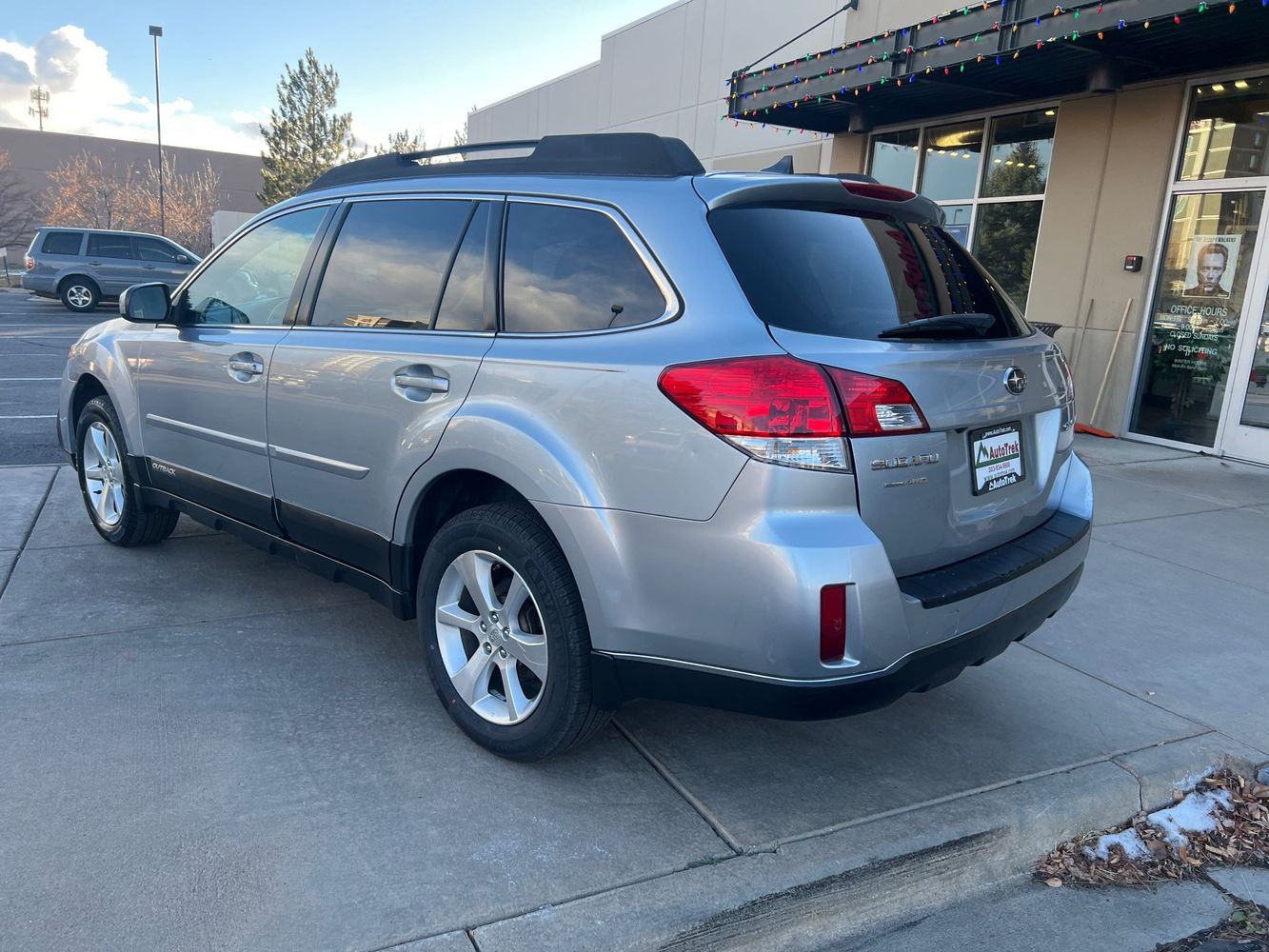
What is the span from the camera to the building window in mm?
10250

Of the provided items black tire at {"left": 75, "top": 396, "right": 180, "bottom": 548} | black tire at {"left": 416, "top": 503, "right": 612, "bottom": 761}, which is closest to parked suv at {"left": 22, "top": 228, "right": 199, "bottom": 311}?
black tire at {"left": 75, "top": 396, "right": 180, "bottom": 548}

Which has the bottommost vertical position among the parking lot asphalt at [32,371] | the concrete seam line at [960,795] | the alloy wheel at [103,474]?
the parking lot asphalt at [32,371]

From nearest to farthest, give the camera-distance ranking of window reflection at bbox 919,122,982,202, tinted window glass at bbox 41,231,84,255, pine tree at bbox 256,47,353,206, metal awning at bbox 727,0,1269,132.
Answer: metal awning at bbox 727,0,1269,132 < window reflection at bbox 919,122,982,202 < tinted window glass at bbox 41,231,84,255 < pine tree at bbox 256,47,353,206

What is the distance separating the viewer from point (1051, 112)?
993cm

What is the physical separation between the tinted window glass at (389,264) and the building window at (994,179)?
28.3ft

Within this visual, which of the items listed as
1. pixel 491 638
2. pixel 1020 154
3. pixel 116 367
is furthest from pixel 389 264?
pixel 1020 154

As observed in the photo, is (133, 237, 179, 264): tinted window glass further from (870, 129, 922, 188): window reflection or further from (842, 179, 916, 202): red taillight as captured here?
(842, 179, 916, 202): red taillight

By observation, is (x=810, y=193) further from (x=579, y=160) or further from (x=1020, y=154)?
(x=1020, y=154)

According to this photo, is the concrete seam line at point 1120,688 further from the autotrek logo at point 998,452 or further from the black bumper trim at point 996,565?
the autotrek logo at point 998,452

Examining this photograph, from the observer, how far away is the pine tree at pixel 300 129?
148 feet

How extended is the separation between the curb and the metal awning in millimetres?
6341

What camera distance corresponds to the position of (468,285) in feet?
10.3

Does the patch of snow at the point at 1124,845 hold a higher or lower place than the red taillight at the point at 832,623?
lower

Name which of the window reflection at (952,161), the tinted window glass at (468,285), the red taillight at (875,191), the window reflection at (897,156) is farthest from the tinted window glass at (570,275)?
the window reflection at (897,156)
